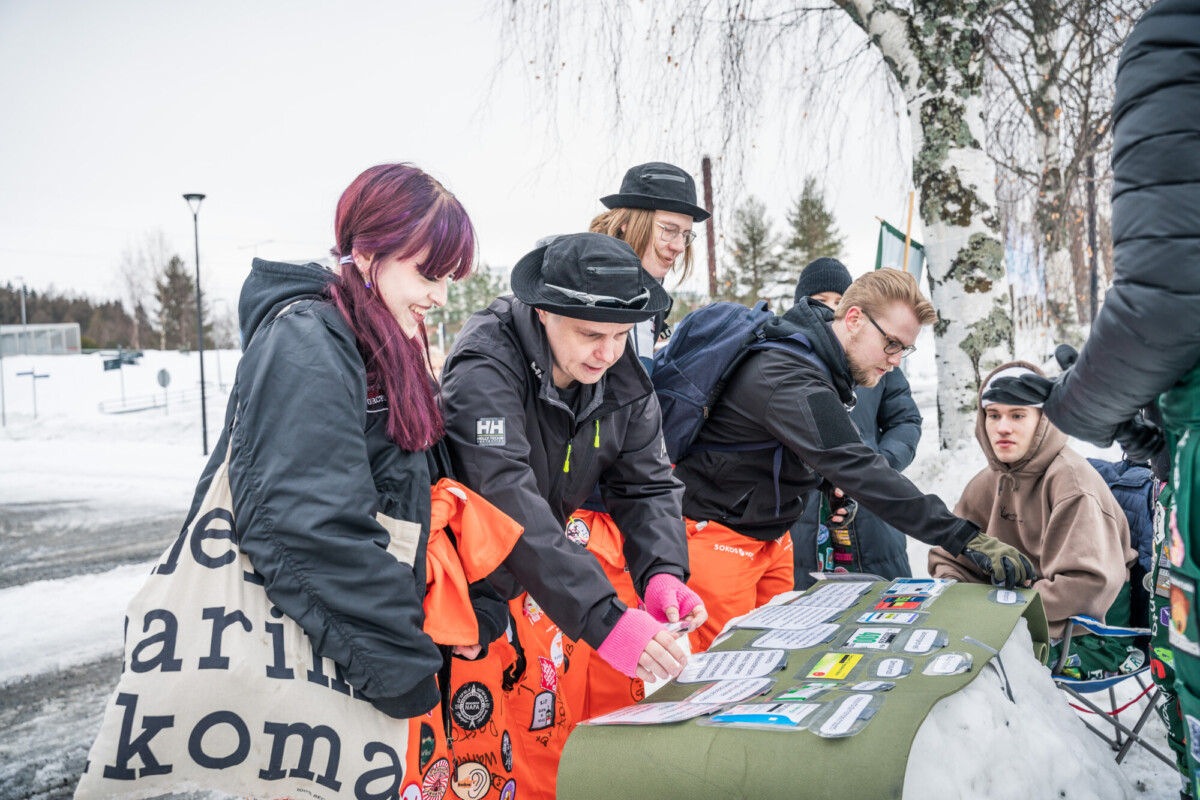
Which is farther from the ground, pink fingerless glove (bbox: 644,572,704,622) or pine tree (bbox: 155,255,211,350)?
pine tree (bbox: 155,255,211,350)

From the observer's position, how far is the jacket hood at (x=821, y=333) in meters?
2.77

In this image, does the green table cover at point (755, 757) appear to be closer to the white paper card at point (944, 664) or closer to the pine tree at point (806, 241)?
the white paper card at point (944, 664)

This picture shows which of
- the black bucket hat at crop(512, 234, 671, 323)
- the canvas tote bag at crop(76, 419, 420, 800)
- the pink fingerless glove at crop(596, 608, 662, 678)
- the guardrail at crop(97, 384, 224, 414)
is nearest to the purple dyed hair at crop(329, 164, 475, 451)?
the black bucket hat at crop(512, 234, 671, 323)

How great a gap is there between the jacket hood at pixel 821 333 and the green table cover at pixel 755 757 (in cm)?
119

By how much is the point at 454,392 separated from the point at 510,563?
1.41 feet

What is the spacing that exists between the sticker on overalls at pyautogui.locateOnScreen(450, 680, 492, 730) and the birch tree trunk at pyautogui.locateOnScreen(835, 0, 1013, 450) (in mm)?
4342

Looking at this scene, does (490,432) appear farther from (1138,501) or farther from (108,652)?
(108,652)

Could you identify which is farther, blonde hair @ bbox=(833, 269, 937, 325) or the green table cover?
blonde hair @ bbox=(833, 269, 937, 325)

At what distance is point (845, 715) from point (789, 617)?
2.67ft

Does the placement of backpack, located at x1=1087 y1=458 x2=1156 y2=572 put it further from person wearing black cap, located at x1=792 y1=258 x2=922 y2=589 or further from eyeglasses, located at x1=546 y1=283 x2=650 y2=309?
eyeglasses, located at x1=546 y1=283 x2=650 y2=309

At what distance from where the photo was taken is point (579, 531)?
244cm

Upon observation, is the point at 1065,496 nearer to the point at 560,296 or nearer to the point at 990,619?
the point at 990,619

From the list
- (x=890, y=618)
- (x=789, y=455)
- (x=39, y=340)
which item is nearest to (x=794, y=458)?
(x=789, y=455)

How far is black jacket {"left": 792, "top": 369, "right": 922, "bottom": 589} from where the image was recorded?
150 inches
